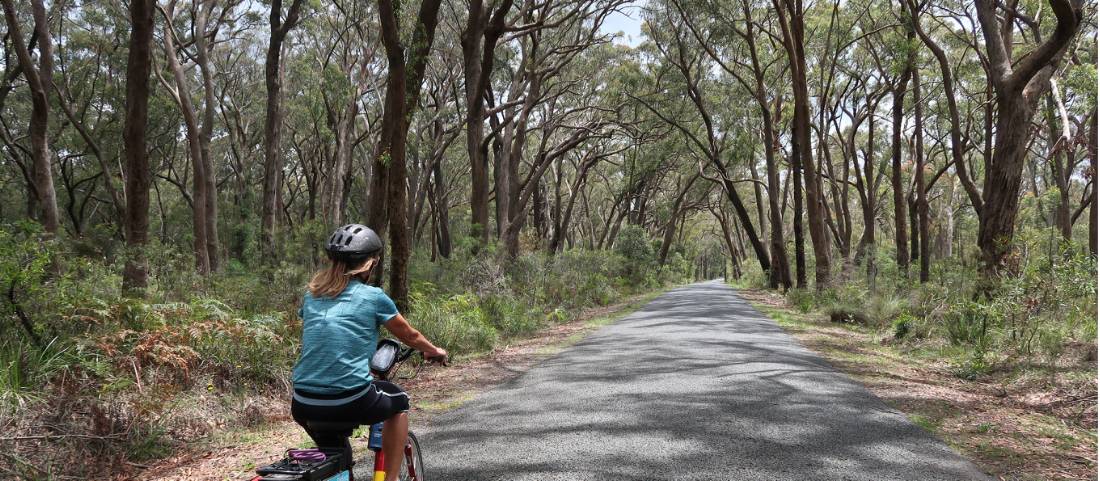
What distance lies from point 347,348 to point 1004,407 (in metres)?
6.38

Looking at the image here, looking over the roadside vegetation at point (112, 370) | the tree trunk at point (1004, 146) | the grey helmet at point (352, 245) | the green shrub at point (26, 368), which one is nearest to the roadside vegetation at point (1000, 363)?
the tree trunk at point (1004, 146)

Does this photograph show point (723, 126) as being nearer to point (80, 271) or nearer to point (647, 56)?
point (647, 56)

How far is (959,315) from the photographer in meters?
9.37

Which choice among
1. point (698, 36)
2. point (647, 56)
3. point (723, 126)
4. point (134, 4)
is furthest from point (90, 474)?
point (723, 126)

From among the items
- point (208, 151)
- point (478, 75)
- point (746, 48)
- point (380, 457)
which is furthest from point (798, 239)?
point (380, 457)

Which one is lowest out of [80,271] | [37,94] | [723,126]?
[80,271]

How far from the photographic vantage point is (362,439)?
198 inches

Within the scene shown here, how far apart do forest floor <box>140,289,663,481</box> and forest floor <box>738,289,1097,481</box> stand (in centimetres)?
437

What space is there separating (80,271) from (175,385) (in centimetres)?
481

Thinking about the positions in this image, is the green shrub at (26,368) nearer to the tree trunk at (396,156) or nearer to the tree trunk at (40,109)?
the tree trunk at (396,156)

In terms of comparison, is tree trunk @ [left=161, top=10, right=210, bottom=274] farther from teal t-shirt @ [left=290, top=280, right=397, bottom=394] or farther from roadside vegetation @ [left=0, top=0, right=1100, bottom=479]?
teal t-shirt @ [left=290, top=280, right=397, bottom=394]

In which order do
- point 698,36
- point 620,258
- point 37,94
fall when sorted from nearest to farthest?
point 37,94 < point 698,36 < point 620,258

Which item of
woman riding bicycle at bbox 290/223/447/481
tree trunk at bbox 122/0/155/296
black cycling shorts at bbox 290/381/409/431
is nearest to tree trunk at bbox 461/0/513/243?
tree trunk at bbox 122/0/155/296

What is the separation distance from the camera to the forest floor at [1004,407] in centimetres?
444
